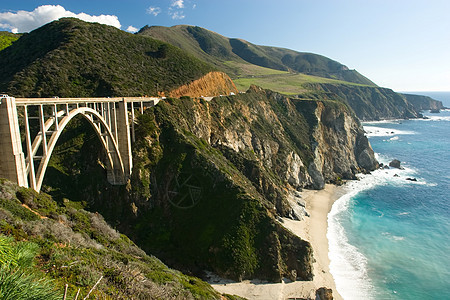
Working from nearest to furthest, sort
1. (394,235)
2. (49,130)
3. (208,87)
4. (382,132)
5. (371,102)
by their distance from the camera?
(49,130)
(394,235)
(208,87)
(382,132)
(371,102)

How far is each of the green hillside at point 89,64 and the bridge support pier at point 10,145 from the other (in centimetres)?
2478

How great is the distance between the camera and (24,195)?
1698 centimetres

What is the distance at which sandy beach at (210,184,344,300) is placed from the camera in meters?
27.4

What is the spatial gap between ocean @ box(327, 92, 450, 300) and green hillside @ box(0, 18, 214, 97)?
132 feet

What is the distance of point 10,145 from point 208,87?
48.6m

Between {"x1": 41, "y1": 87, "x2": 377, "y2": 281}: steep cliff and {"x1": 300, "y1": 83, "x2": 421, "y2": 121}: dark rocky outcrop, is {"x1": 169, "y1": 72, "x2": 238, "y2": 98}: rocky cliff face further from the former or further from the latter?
{"x1": 300, "y1": 83, "x2": 421, "y2": 121}: dark rocky outcrop

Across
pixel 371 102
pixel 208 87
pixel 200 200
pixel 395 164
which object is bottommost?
pixel 395 164

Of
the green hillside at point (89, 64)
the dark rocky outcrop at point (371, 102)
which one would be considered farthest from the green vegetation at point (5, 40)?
the dark rocky outcrop at point (371, 102)

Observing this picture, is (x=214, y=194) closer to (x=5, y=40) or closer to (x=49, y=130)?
(x=49, y=130)

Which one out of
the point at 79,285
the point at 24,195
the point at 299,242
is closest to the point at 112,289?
the point at 79,285

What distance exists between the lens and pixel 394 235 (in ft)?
136

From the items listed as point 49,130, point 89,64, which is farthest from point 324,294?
point 89,64

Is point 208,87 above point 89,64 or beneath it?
beneath

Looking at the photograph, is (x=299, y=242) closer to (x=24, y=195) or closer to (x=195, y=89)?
(x=24, y=195)
